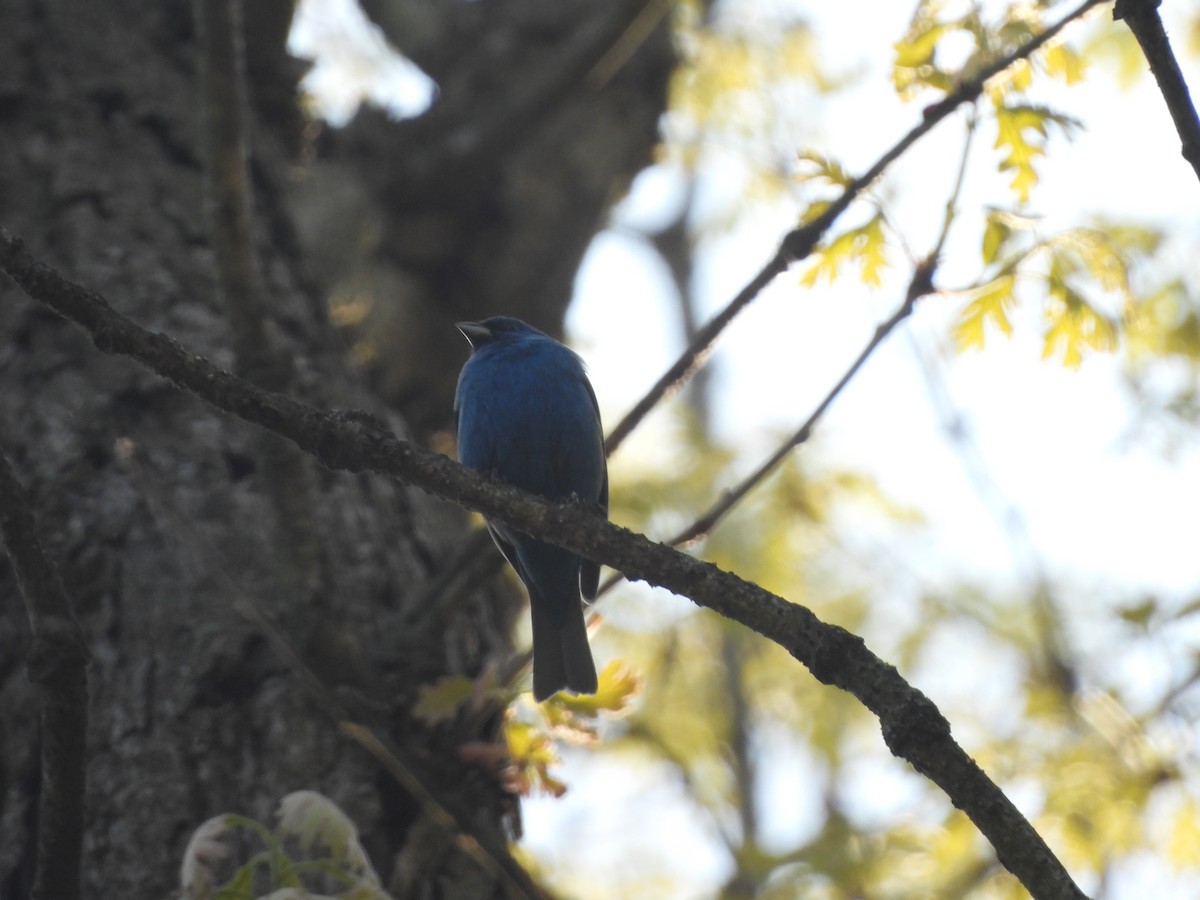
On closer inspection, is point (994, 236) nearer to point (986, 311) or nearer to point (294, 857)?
point (986, 311)

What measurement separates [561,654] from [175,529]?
1502 millimetres

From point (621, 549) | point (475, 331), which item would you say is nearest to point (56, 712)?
point (621, 549)

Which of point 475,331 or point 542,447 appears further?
point 475,331


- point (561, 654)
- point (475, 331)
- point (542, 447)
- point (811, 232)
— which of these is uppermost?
point (475, 331)

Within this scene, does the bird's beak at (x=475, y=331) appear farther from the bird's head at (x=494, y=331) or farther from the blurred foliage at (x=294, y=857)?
the blurred foliage at (x=294, y=857)

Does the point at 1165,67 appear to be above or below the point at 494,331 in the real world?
below

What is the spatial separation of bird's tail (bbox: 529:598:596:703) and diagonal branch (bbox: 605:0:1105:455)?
0.74 metres

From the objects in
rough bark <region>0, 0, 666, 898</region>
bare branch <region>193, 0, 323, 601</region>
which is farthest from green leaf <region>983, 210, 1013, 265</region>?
bare branch <region>193, 0, 323, 601</region>

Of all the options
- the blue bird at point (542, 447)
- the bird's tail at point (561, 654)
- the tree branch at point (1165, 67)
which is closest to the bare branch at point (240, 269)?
the bird's tail at point (561, 654)

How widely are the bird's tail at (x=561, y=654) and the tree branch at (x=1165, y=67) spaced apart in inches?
87.0

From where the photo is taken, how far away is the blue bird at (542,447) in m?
4.55

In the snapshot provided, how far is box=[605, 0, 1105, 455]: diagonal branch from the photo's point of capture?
10.4 feet

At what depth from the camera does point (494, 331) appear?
218 inches

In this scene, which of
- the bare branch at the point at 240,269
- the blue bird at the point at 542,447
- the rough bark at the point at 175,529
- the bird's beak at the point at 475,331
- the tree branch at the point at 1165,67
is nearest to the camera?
the tree branch at the point at 1165,67
